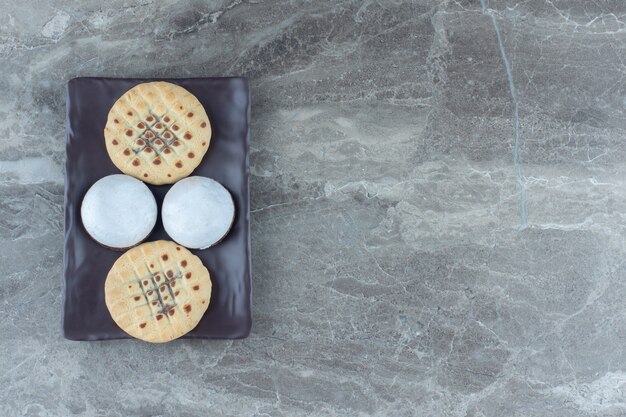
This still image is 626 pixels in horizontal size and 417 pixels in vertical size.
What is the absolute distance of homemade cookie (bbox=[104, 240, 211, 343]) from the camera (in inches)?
36.2

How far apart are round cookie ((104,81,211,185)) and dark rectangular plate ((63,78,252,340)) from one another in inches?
1.1

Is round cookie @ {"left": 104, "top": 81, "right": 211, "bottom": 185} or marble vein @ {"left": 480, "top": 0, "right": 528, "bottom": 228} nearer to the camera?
round cookie @ {"left": 104, "top": 81, "right": 211, "bottom": 185}

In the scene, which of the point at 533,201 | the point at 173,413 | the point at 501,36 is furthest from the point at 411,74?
the point at 173,413

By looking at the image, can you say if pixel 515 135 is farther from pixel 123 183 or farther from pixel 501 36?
pixel 123 183

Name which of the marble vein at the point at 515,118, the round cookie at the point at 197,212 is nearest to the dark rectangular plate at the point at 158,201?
the round cookie at the point at 197,212

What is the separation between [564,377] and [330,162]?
1.77 feet

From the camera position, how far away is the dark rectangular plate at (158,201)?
3.09ft

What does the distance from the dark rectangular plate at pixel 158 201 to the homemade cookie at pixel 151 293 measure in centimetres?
3

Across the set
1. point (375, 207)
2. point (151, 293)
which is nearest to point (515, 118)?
point (375, 207)

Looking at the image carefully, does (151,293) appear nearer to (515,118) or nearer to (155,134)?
(155,134)

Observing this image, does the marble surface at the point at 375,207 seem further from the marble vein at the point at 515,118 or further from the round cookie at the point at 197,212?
the round cookie at the point at 197,212

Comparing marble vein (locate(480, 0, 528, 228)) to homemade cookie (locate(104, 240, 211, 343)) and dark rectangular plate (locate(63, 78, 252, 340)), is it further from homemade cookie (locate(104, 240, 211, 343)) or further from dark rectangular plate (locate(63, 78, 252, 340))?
homemade cookie (locate(104, 240, 211, 343))

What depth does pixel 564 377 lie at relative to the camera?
105 centimetres

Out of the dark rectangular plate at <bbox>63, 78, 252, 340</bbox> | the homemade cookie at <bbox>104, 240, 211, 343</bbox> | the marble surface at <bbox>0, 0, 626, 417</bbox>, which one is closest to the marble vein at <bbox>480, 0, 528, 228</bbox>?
the marble surface at <bbox>0, 0, 626, 417</bbox>
